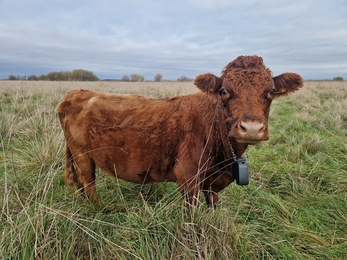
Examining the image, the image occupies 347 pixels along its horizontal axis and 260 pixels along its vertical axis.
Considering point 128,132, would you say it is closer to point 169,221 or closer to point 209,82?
point 209,82

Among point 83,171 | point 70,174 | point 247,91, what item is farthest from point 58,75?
point 247,91

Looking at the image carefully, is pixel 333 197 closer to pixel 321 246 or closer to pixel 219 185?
pixel 321 246

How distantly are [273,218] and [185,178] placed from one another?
1.11 metres

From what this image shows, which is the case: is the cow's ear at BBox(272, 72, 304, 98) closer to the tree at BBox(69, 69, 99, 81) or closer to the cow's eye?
the cow's eye

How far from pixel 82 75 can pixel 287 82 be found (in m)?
46.1

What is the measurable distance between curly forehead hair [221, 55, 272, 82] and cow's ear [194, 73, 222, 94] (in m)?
0.09

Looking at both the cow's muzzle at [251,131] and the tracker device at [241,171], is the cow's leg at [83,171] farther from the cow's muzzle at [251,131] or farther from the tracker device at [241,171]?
the cow's muzzle at [251,131]

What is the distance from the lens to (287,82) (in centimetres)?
269

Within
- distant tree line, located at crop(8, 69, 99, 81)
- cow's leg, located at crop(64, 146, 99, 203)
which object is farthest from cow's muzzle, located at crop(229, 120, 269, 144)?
distant tree line, located at crop(8, 69, 99, 81)

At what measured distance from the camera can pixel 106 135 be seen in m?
3.04

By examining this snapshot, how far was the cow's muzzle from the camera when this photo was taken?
2.04m

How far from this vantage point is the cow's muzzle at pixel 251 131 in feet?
6.68

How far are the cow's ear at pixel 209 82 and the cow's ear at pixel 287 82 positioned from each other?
621 mm

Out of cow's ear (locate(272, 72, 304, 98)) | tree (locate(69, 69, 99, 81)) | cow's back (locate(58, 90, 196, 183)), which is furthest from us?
tree (locate(69, 69, 99, 81))
